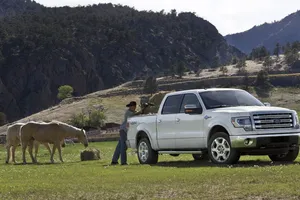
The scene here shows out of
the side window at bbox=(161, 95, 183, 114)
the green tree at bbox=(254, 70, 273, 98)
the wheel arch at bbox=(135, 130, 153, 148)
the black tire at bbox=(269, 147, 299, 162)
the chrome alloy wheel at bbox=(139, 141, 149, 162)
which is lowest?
the black tire at bbox=(269, 147, 299, 162)

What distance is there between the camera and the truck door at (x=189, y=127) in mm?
16812

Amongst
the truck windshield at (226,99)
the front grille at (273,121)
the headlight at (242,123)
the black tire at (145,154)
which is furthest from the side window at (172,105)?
the front grille at (273,121)

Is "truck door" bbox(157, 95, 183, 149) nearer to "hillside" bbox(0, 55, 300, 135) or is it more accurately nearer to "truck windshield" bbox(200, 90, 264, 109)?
"truck windshield" bbox(200, 90, 264, 109)

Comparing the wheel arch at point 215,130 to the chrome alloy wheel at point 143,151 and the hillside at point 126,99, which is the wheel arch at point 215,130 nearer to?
the chrome alloy wheel at point 143,151

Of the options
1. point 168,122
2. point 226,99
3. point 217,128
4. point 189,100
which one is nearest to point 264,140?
point 217,128

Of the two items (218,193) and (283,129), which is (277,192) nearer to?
(218,193)

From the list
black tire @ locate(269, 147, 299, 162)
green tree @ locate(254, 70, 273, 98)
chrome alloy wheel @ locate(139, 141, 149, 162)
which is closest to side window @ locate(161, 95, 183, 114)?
chrome alloy wheel @ locate(139, 141, 149, 162)

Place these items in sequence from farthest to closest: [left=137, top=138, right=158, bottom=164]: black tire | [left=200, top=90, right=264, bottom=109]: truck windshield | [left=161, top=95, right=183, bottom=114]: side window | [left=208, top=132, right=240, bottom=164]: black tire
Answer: [left=137, top=138, right=158, bottom=164]: black tire
[left=161, top=95, right=183, bottom=114]: side window
[left=200, top=90, right=264, bottom=109]: truck windshield
[left=208, top=132, right=240, bottom=164]: black tire

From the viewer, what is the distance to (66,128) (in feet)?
84.1

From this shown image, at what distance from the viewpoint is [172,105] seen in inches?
719

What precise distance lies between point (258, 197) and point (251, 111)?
20.2 feet

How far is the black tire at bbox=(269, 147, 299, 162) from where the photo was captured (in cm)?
1655

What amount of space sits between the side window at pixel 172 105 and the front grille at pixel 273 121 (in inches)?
129

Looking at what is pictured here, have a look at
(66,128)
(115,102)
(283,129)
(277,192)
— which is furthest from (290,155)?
(115,102)
